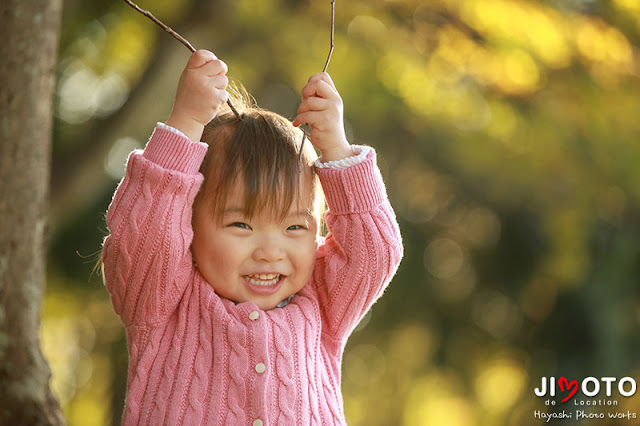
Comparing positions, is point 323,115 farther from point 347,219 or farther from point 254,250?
point 254,250

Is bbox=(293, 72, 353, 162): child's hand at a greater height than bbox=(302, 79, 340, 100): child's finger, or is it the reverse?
bbox=(302, 79, 340, 100): child's finger

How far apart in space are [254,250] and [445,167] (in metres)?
6.46

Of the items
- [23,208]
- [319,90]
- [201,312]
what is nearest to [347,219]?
[319,90]

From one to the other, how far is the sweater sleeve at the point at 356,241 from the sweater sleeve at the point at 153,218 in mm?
392

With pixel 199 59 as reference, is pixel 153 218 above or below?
below

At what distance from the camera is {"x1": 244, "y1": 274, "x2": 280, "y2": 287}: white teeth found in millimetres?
2318

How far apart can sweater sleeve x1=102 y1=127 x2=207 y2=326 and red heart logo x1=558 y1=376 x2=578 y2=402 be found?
6339 mm

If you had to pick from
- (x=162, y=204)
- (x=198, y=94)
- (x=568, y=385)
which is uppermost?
(x=568, y=385)

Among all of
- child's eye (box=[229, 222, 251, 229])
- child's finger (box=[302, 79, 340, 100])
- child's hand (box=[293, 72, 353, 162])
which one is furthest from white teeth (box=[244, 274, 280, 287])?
child's finger (box=[302, 79, 340, 100])

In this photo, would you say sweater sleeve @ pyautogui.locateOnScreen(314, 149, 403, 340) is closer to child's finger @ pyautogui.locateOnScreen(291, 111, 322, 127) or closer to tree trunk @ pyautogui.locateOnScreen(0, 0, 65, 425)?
A: child's finger @ pyautogui.locateOnScreen(291, 111, 322, 127)

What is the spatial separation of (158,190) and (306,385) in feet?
2.11

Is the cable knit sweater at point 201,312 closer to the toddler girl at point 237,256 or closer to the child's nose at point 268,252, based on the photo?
the toddler girl at point 237,256

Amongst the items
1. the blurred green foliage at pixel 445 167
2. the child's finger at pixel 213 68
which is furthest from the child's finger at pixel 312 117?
the blurred green foliage at pixel 445 167

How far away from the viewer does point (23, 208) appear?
1.85 metres
